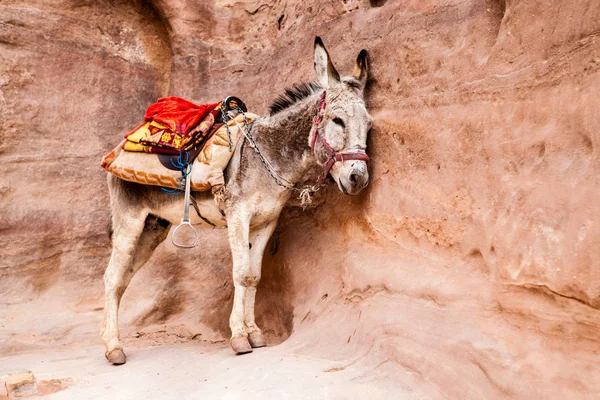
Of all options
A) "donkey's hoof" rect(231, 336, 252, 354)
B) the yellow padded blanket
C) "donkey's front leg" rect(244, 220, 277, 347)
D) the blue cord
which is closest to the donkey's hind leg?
the yellow padded blanket

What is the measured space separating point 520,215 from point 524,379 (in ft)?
3.50

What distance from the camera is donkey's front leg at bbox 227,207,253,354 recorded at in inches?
211

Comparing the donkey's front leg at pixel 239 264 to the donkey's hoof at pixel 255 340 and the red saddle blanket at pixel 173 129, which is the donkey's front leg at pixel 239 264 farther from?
the red saddle blanket at pixel 173 129

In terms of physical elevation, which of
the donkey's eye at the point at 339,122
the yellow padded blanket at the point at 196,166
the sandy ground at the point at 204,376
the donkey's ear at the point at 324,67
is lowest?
the sandy ground at the point at 204,376

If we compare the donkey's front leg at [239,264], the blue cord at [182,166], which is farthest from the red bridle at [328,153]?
the blue cord at [182,166]

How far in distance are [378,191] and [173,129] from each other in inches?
87.0

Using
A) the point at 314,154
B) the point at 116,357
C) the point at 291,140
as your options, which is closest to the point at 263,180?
the point at 291,140

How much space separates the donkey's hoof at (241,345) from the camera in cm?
521

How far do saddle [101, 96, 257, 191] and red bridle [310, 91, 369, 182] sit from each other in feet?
3.10

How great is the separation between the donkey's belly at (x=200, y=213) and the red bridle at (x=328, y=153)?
120 cm

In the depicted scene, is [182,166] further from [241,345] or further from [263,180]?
[241,345]

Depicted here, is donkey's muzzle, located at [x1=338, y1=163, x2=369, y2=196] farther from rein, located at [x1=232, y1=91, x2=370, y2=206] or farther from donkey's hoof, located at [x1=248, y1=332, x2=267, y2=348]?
donkey's hoof, located at [x1=248, y1=332, x2=267, y2=348]

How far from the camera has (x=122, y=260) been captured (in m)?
6.29

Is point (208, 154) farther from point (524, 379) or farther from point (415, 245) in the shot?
point (524, 379)
